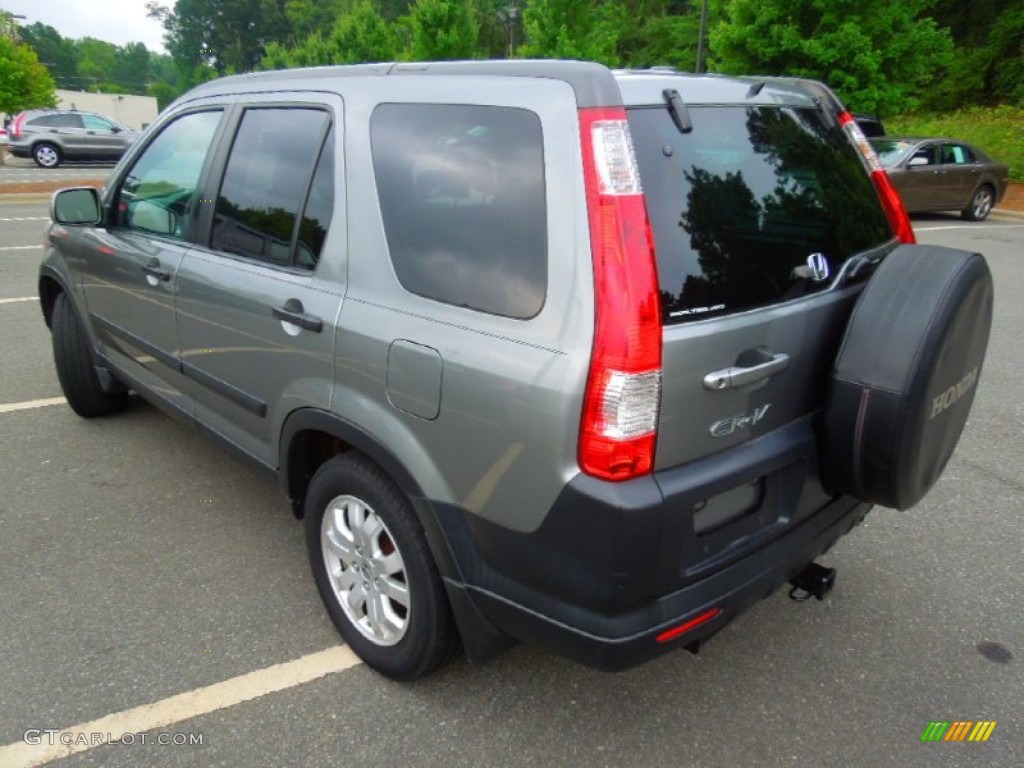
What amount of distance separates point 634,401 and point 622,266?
1.00 ft

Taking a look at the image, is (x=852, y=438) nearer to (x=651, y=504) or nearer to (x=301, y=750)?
(x=651, y=504)

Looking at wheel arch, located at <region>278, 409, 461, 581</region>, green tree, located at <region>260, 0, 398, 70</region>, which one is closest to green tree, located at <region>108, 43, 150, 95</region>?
green tree, located at <region>260, 0, 398, 70</region>

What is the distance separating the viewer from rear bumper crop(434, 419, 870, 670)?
176 cm

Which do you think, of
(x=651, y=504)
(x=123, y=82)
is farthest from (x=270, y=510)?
(x=123, y=82)

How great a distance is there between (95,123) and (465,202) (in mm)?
24993

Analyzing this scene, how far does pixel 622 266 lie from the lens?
173cm

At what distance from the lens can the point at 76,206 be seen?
3.59 metres

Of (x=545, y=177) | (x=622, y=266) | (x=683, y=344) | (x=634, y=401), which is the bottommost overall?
(x=634, y=401)

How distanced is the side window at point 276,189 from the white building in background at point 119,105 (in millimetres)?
70720

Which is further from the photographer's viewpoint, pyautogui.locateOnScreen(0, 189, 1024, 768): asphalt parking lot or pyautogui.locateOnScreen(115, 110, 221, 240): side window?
pyautogui.locateOnScreen(115, 110, 221, 240): side window

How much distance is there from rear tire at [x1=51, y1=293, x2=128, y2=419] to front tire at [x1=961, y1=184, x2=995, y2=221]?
15.7 m

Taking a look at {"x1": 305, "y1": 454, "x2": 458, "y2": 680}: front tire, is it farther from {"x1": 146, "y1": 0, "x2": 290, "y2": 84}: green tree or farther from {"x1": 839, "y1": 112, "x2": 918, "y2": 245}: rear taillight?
{"x1": 146, "y1": 0, "x2": 290, "y2": 84}: green tree

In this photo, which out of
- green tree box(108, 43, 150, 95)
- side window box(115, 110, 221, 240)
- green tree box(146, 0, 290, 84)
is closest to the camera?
side window box(115, 110, 221, 240)

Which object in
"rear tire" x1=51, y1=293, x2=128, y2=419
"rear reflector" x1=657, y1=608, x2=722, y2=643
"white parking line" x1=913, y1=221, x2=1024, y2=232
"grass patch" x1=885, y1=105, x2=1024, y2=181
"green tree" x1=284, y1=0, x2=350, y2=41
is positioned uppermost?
"green tree" x1=284, y1=0, x2=350, y2=41
